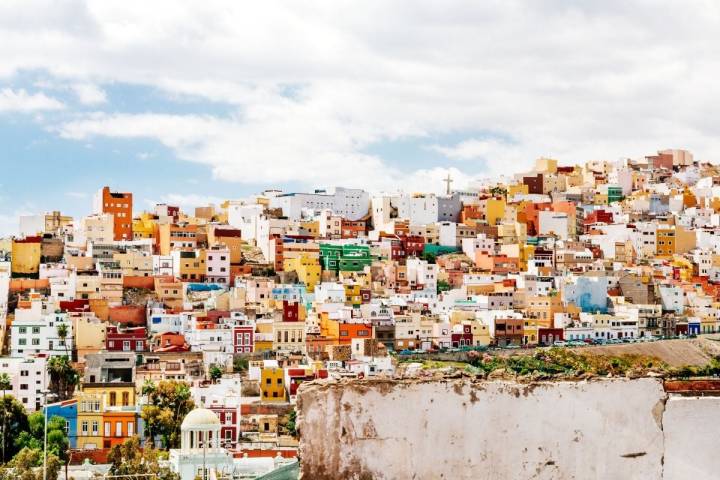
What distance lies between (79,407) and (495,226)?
1014 inches

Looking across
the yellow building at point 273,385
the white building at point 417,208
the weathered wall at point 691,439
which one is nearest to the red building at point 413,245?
the white building at point 417,208

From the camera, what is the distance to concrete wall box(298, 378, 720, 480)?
333cm

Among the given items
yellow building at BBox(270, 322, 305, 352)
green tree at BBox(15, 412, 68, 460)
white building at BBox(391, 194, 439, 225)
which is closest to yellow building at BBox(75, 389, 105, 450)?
green tree at BBox(15, 412, 68, 460)

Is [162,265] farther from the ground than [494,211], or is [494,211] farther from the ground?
[494,211]

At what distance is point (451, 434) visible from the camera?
131 inches

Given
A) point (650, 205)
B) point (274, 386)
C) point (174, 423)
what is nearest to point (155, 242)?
point (274, 386)

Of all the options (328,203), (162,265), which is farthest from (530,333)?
(328,203)

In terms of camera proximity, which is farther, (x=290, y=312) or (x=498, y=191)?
(x=498, y=191)

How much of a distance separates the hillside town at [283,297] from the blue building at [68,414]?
5 cm

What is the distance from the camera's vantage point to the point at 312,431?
334cm

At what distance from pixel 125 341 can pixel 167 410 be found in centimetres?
623

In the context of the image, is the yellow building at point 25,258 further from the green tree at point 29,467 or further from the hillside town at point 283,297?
the green tree at point 29,467

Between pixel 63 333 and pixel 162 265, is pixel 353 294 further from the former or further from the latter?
pixel 63 333

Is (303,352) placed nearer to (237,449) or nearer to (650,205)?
(237,449)
